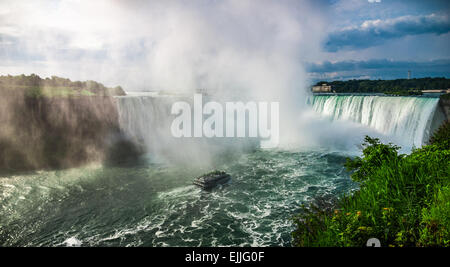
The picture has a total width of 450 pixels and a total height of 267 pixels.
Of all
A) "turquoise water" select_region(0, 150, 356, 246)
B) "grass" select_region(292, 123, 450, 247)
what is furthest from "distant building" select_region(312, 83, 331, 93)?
"grass" select_region(292, 123, 450, 247)

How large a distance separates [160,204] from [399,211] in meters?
15.9

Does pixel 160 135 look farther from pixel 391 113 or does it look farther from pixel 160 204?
pixel 391 113

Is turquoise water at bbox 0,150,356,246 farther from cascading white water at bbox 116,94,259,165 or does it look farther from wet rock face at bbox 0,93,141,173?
cascading white water at bbox 116,94,259,165

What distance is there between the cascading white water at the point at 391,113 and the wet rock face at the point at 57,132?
35.7 metres

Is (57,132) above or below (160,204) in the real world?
above

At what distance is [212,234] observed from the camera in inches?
570

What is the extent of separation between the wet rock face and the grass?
32855 mm

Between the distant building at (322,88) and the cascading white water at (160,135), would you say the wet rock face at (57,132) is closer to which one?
the cascading white water at (160,135)

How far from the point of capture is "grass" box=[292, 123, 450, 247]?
5965mm

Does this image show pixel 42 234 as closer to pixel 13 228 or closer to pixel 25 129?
pixel 13 228

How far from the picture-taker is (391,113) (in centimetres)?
3369

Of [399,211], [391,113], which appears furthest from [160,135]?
[399,211]

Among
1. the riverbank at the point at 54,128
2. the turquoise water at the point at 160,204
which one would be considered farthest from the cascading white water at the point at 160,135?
the turquoise water at the point at 160,204

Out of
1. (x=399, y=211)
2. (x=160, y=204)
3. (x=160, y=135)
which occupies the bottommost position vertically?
(x=160, y=204)
